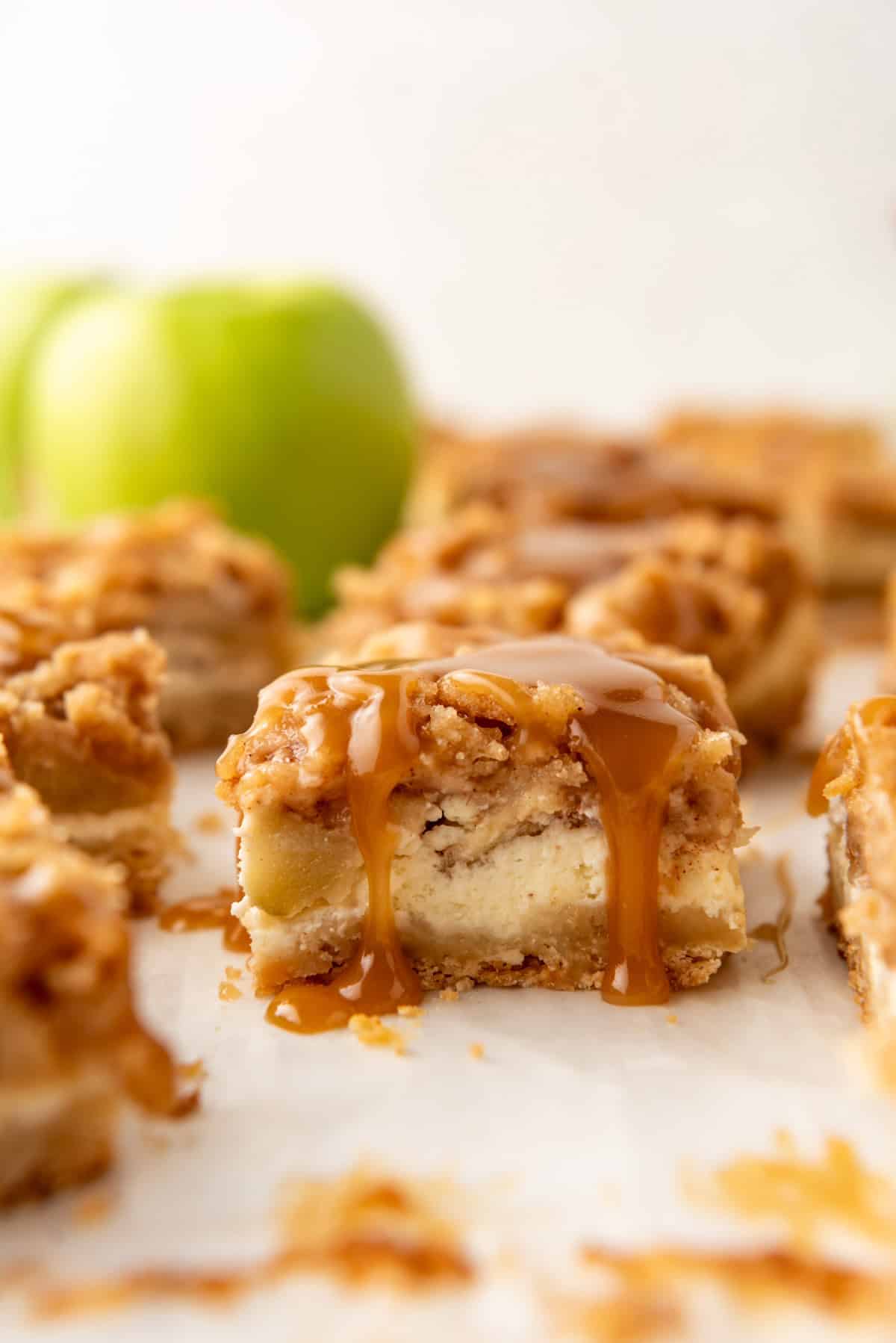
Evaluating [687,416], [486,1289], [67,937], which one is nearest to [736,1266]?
[486,1289]

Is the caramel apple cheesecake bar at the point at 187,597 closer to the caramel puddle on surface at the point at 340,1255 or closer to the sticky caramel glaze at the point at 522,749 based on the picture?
the sticky caramel glaze at the point at 522,749

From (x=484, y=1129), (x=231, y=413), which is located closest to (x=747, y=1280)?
(x=484, y=1129)

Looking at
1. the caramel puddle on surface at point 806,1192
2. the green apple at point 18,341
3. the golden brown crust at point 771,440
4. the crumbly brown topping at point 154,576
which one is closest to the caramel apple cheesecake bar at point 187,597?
the crumbly brown topping at point 154,576

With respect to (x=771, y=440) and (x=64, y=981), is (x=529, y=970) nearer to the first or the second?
(x=64, y=981)

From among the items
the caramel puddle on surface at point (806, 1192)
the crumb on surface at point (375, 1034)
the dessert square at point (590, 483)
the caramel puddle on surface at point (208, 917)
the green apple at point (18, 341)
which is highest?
the green apple at point (18, 341)

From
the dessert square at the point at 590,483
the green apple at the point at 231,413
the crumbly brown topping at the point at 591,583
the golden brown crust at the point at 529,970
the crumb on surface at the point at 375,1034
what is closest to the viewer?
the crumb on surface at the point at 375,1034

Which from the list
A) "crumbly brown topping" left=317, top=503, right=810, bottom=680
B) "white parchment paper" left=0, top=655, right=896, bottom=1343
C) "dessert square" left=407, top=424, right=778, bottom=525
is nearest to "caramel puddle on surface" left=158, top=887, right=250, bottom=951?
"white parchment paper" left=0, top=655, right=896, bottom=1343

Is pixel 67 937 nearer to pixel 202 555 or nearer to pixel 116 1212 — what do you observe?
pixel 116 1212
